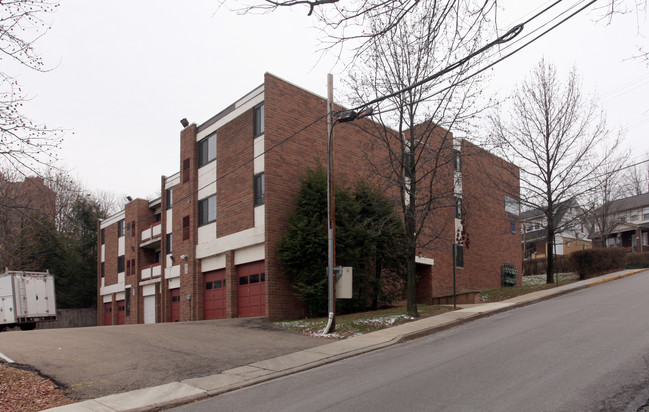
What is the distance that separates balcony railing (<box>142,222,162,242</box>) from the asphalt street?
2537cm

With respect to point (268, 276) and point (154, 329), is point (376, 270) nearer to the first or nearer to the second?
point (268, 276)

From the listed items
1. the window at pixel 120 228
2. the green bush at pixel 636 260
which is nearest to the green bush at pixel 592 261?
the green bush at pixel 636 260

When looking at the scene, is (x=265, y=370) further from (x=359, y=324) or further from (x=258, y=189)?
(x=258, y=189)

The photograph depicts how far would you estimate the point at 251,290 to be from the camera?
2278cm

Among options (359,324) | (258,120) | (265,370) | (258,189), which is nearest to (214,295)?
(258,189)

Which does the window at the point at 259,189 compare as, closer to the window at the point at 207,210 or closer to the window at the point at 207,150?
the window at the point at 207,210

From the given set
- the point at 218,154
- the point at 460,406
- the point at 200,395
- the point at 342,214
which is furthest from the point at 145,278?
the point at 460,406

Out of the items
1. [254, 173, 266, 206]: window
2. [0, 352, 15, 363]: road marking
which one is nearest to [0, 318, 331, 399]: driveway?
[0, 352, 15, 363]: road marking

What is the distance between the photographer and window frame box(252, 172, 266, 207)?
2230cm

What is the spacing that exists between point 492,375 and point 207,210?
20.5 m

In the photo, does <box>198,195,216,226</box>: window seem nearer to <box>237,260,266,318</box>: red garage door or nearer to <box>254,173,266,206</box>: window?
<box>237,260,266,318</box>: red garage door

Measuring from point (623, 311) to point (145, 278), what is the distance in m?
29.6

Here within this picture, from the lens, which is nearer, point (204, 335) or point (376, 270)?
point (204, 335)

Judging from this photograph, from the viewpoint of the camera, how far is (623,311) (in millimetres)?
13812
